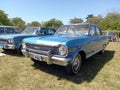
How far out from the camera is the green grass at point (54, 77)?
3.91 metres

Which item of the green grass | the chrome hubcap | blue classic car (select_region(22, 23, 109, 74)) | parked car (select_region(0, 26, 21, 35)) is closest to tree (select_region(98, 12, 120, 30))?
parked car (select_region(0, 26, 21, 35))

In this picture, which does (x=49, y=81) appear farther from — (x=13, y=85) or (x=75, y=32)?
(x=75, y=32)

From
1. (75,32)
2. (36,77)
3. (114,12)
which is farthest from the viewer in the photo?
(114,12)

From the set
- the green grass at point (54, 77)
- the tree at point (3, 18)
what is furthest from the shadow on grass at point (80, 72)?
the tree at point (3, 18)

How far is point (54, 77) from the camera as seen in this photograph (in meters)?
4.48

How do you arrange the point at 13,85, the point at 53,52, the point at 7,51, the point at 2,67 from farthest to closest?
the point at 7,51, the point at 2,67, the point at 53,52, the point at 13,85

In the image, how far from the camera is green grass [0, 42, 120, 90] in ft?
12.8

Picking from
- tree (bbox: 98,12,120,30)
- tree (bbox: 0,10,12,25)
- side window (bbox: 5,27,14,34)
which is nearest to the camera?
side window (bbox: 5,27,14,34)

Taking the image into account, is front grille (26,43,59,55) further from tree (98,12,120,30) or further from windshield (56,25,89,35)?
tree (98,12,120,30)

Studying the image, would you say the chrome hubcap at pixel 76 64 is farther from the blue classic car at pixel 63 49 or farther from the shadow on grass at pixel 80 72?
the shadow on grass at pixel 80 72

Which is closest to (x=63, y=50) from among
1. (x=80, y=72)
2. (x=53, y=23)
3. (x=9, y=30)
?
(x=80, y=72)

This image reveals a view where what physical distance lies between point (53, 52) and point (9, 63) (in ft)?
8.51

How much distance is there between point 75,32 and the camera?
569 centimetres

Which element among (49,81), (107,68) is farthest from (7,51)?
(107,68)
